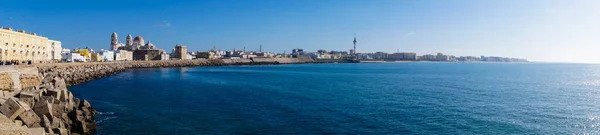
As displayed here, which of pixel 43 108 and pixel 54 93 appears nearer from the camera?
pixel 43 108

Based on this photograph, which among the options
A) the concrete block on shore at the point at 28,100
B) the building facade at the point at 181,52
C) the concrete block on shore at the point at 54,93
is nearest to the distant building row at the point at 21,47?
the concrete block on shore at the point at 54,93

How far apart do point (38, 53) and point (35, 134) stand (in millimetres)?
48230

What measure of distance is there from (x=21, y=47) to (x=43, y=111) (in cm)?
3896

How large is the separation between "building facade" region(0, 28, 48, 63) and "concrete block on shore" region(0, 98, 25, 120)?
114ft

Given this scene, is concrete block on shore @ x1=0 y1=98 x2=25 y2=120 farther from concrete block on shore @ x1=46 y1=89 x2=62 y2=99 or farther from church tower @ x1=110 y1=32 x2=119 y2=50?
church tower @ x1=110 y1=32 x2=119 y2=50

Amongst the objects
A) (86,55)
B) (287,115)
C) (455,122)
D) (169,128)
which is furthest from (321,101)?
(86,55)

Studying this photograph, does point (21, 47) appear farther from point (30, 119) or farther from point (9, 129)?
point (9, 129)

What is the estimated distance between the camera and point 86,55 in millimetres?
83500

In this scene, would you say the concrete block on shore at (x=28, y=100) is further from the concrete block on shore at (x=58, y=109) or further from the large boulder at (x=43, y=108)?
the concrete block on shore at (x=58, y=109)

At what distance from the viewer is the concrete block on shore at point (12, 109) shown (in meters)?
12.9

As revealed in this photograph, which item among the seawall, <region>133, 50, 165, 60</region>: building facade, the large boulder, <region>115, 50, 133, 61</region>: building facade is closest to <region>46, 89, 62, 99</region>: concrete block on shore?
the seawall

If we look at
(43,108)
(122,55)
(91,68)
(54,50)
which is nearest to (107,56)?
(122,55)

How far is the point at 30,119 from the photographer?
13.3 metres

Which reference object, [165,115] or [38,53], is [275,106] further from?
[38,53]
